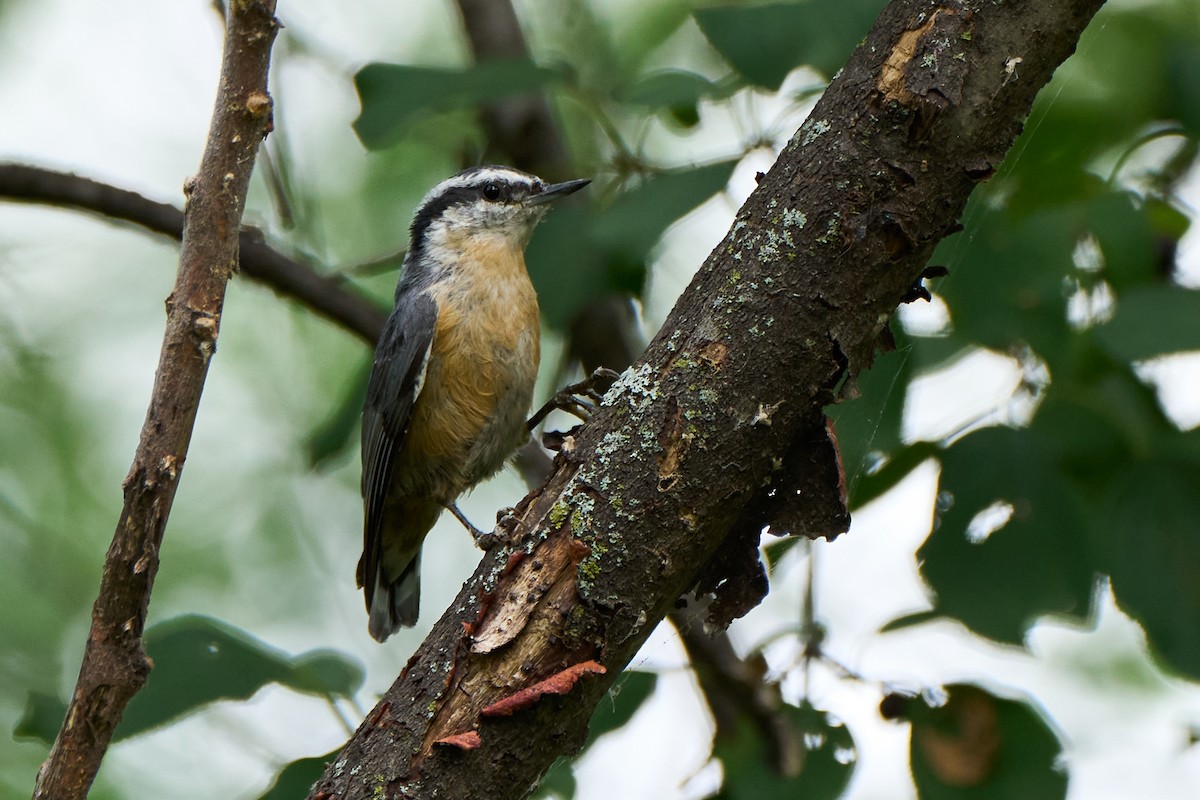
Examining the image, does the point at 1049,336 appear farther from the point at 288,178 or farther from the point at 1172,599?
the point at 288,178

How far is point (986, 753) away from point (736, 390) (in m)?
1.07

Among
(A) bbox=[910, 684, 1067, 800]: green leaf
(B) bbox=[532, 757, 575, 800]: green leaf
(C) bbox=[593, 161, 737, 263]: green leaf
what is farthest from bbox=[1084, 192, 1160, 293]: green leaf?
(B) bbox=[532, 757, 575, 800]: green leaf

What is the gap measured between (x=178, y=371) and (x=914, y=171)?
136cm

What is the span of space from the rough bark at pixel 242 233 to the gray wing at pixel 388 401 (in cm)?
28

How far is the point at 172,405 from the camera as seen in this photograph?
6.79 ft

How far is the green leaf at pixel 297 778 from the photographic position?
2502mm

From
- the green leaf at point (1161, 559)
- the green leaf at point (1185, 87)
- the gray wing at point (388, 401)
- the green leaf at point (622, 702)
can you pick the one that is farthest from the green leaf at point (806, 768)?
the green leaf at point (1185, 87)

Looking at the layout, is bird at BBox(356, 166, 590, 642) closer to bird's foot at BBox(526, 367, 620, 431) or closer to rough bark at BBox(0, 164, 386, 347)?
rough bark at BBox(0, 164, 386, 347)

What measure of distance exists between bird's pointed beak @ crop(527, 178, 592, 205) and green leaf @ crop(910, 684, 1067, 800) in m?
2.13

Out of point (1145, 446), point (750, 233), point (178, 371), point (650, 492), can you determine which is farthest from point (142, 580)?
point (1145, 446)

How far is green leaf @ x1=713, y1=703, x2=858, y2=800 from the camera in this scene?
2773mm

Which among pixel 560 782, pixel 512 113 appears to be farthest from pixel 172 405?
pixel 512 113

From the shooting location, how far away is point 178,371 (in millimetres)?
2084

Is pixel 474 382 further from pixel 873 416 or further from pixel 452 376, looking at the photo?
pixel 873 416
